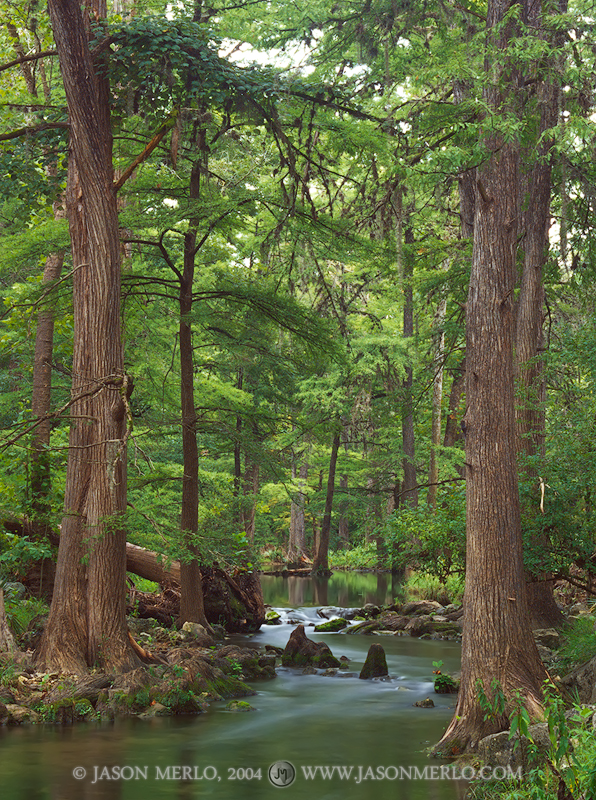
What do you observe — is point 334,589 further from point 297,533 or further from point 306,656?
point 306,656

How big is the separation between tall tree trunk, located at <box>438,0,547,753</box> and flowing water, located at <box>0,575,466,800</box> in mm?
1068

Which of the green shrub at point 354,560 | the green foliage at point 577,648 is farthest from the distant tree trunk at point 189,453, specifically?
the green shrub at point 354,560

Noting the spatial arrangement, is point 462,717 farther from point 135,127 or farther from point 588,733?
point 135,127

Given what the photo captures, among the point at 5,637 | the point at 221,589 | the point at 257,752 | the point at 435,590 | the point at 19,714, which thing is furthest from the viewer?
the point at 435,590

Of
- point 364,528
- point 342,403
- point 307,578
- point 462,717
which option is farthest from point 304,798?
point 364,528

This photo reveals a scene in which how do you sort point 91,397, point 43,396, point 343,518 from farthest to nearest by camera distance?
point 343,518 → point 43,396 → point 91,397

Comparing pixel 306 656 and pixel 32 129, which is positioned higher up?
pixel 32 129

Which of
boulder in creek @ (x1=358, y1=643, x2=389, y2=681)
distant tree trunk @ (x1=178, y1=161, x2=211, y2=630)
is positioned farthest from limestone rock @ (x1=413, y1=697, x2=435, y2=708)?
distant tree trunk @ (x1=178, y1=161, x2=211, y2=630)

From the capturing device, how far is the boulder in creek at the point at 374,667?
12.9 meters

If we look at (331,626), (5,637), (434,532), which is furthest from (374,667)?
(5,637)

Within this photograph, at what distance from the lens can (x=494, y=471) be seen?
8.08 m

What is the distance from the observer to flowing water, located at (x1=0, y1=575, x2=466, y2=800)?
727 centimetres

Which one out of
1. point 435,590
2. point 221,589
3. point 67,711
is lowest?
point 435,590

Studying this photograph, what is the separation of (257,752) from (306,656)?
17.2ft
